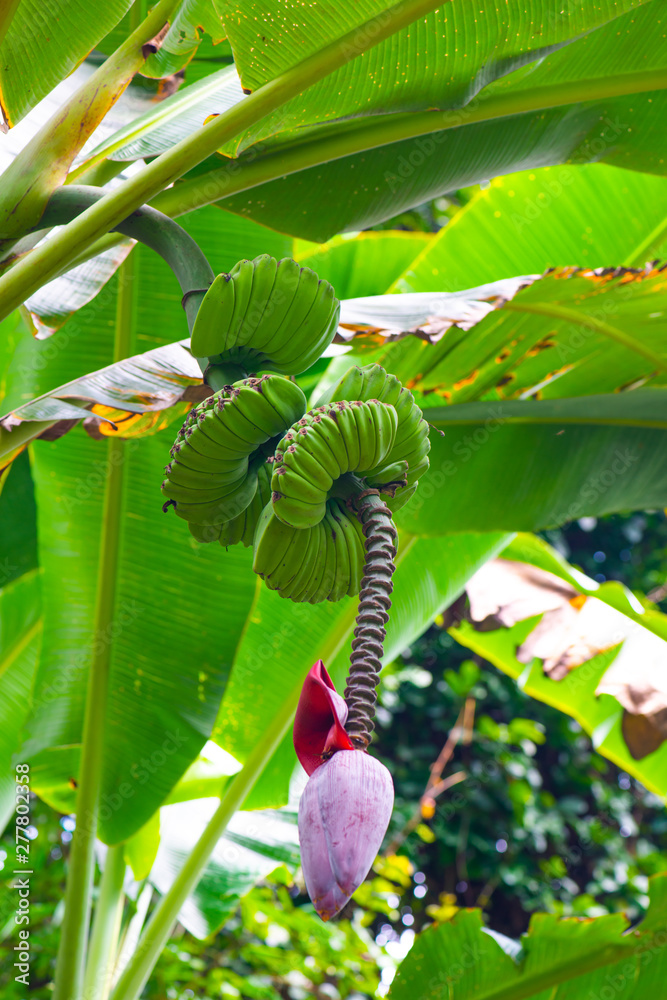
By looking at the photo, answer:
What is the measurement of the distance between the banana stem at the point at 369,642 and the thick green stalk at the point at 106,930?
3.88ft

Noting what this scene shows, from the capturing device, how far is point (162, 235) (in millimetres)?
610

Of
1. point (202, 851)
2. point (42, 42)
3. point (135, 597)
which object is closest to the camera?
point (42, 42)

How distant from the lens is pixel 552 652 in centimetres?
160

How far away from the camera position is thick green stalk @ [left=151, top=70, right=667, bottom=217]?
3.08 feet

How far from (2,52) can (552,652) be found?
4.47ft

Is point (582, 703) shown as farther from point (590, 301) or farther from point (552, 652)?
point (590, 301)

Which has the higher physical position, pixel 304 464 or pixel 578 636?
pixel 304 464

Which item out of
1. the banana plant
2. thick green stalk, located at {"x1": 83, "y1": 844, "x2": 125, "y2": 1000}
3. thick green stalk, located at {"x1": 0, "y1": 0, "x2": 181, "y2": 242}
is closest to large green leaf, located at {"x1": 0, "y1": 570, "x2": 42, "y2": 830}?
the banana plant

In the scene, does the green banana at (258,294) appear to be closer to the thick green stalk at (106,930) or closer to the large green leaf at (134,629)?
the large green leaf at (134,629)

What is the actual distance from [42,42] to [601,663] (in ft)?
4.71

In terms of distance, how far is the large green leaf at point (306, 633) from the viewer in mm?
1478

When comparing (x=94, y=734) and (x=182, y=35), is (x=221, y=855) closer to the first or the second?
(x=94, y=734)

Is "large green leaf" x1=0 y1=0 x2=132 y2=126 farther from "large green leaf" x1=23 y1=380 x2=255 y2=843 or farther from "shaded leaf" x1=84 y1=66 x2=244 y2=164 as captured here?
"large green leaf" x1=23 y1=380 x2=255 y2=843

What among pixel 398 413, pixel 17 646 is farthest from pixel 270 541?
pixel 17 646
